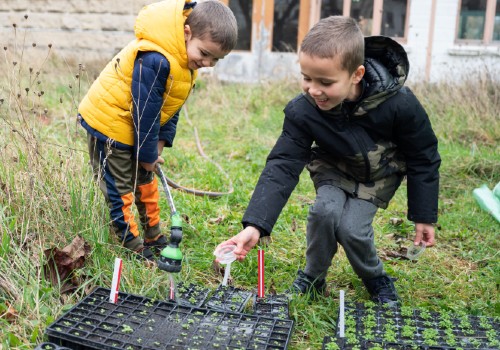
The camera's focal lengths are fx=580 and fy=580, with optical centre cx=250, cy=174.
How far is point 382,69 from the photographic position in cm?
277

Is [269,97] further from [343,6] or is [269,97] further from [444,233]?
[444,233]

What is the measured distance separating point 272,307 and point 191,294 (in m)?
0.40

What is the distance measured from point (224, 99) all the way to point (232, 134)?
1.35 m

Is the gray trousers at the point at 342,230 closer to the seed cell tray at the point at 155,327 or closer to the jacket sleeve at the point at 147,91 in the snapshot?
the seed cell tray at the point at 155,327

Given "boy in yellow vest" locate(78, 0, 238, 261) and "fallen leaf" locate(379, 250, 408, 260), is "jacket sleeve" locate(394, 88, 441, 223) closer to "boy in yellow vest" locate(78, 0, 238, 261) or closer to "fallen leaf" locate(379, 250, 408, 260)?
"fallen leaf" locate(379, 250, 408, 260)

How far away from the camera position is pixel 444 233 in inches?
159

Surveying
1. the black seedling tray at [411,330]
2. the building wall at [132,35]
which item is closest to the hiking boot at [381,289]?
the black seedling tray at [411,330]

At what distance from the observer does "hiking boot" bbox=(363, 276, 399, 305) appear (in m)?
2.92

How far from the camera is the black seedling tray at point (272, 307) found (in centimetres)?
262

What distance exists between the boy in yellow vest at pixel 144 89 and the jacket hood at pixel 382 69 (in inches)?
28.7

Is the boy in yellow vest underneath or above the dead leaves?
above

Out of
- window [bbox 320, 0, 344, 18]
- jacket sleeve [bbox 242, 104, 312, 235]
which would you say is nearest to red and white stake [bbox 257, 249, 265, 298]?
jacket sleeve [bbox 242, 104, 312, 235]

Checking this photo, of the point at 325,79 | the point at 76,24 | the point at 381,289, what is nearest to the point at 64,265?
the point at 325,79

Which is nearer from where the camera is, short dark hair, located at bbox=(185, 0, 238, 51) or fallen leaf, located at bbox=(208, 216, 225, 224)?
short dark hair, located at bbox=(185, 0, 238, 51)
